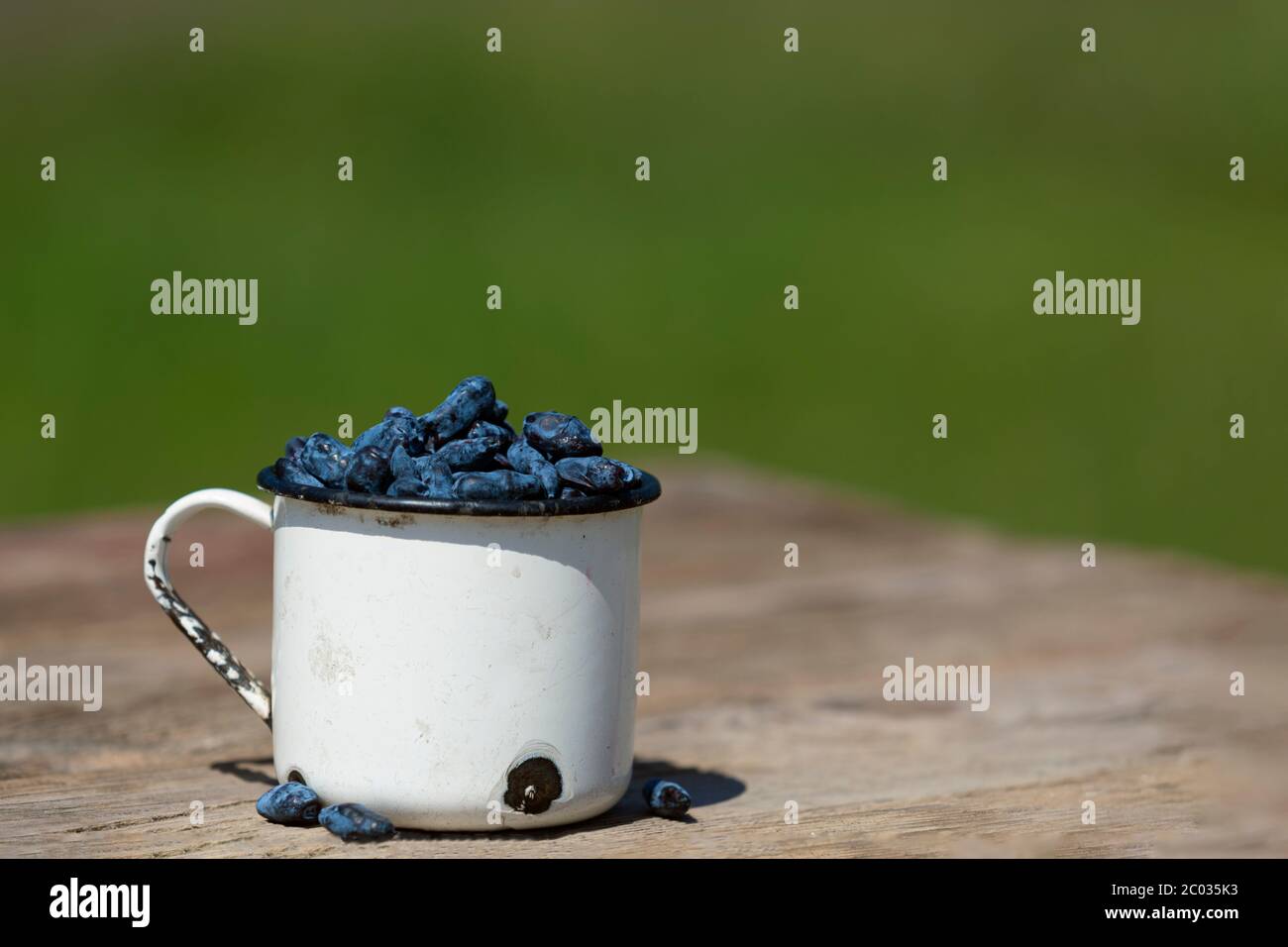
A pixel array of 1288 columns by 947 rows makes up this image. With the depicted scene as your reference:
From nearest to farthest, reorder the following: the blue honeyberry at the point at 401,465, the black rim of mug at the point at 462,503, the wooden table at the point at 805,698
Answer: the black rim of mug at the point at 462,503 < the blue honeyberry at the point at 401,465 < the wooden table at the point at 805,698

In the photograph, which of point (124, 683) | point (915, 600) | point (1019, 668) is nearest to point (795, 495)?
point (915, 600)

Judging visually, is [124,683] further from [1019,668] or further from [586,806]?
[1019,668]

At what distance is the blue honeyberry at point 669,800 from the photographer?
2.62 metres

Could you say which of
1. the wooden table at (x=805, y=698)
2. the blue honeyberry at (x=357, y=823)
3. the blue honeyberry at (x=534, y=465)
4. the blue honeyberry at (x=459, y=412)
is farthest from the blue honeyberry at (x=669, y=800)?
the blue honeyberry at (x=459, y=412)

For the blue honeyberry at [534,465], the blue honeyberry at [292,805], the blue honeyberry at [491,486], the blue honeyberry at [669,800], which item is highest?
the blue honeyberry at [534,465]

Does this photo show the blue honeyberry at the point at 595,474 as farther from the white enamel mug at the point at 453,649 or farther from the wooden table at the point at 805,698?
the wooden table at the point at 805,698

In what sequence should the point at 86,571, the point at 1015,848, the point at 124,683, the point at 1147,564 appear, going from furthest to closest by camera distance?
the point at 1147,564
the point at 86,571
the point at 124,683
the point at 1015,848

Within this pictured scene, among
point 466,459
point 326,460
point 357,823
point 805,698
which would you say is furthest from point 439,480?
point 805,698

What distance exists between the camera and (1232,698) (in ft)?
11.7

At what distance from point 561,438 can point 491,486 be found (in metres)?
0.19

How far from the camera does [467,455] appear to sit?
240 centimetres

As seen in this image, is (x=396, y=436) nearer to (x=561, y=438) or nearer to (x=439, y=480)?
(x=439, y=480)

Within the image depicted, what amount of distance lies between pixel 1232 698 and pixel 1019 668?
54cm

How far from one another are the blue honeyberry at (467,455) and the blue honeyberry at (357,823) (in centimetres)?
53
